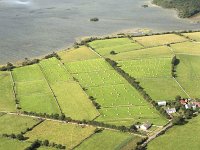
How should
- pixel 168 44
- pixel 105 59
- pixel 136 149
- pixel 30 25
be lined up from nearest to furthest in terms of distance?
1. pixel 136 149
2. pixel 105 59
3. pixel 168 44
4. pixel 30 25

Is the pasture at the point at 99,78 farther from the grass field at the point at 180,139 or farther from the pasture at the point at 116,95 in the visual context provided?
the grass field at the point at 180,139

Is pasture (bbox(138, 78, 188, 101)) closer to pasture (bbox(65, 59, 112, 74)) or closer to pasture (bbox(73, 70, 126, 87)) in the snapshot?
pasture (bbox(73, 70, 126, 87))

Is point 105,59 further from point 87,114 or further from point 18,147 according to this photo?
point 18,147

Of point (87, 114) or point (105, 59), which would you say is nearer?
point (87, 114)

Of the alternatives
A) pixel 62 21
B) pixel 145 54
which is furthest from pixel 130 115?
pixel 62 21

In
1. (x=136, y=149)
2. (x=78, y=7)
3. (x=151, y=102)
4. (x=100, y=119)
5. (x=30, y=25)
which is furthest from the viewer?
(x=78, y=7)

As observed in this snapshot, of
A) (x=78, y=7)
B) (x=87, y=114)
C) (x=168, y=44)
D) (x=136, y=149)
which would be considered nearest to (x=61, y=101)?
(x=87, y=114)

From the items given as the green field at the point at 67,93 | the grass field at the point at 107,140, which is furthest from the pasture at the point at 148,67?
the grass field at the point at 107,140
